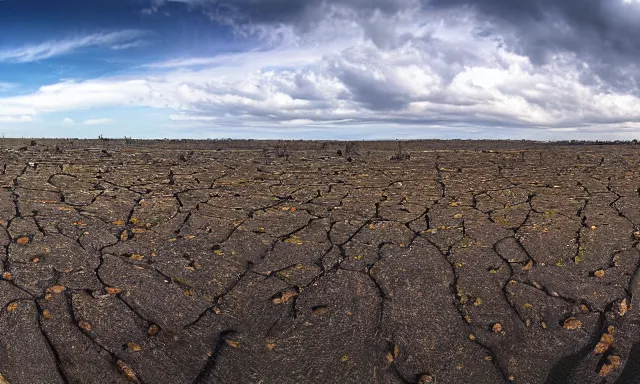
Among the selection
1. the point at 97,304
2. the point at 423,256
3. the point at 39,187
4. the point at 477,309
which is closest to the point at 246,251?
the point at 97,304

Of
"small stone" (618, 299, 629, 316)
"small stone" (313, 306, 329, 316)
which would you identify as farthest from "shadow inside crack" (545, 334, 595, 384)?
"small stone" (313, 306, 329, 316)

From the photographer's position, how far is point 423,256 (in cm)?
593

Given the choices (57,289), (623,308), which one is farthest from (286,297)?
(623,308)

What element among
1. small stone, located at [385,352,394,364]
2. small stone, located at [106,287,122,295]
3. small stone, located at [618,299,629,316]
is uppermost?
small stone, located at [106,287,122,295]

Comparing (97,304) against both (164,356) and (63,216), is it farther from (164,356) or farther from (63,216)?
(63,216)

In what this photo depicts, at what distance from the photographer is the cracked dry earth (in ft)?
14.6

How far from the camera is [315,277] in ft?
18.0

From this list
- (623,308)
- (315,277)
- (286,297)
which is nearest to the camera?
(286,297)

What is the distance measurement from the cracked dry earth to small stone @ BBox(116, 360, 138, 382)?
0.02 m

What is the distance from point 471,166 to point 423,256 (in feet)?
11.4

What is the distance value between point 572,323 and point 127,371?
14.0 feet

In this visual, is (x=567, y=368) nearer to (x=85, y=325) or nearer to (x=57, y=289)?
(x=85, y=325)

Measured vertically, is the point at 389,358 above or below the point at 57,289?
below

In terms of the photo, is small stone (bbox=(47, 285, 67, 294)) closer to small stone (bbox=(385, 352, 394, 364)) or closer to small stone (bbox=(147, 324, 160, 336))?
small stone (bbox=(147, 324, 160, 336))
